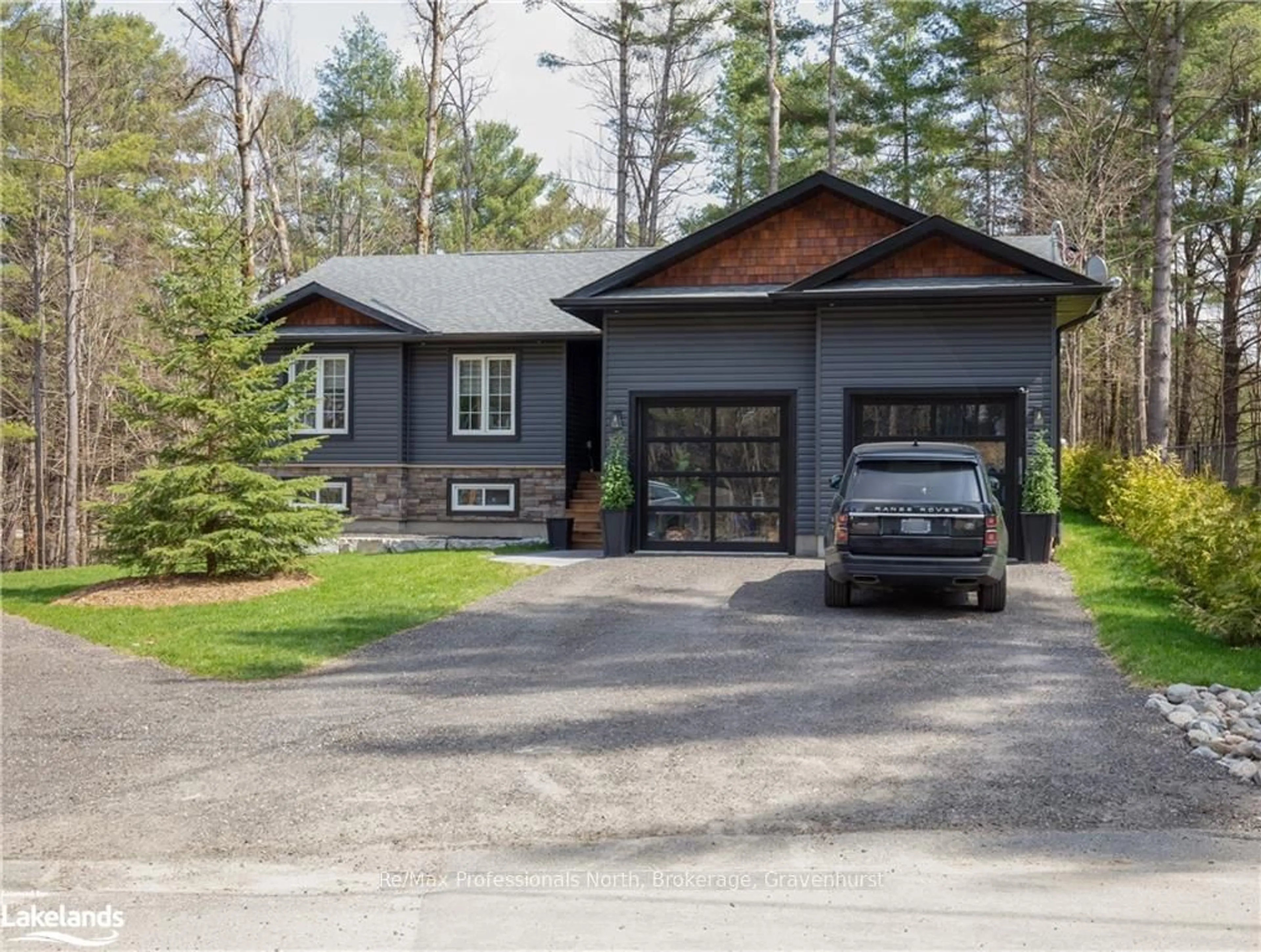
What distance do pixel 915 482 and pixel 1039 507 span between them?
476 centimetres

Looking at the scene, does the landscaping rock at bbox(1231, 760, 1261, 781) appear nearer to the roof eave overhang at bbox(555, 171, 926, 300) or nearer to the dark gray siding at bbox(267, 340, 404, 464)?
the roof eave overhang at bbox(555, 171, 926, 300)

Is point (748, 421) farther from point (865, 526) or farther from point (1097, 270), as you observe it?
point (865, 526)

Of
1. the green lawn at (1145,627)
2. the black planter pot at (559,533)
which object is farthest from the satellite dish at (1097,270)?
the black planter pot at (559,533)

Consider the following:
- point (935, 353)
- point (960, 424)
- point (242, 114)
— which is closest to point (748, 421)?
point (935, 353)

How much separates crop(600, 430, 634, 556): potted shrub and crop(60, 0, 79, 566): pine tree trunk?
14.6 m

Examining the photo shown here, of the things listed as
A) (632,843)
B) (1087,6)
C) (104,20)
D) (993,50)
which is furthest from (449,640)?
(104,20)

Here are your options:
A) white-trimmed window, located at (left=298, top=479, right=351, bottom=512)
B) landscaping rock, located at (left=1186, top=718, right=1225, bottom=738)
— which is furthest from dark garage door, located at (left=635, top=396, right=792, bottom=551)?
landscaping rock, located at (left=1186, top=718, right=1225, bottom=738)

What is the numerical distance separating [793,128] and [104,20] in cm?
2049

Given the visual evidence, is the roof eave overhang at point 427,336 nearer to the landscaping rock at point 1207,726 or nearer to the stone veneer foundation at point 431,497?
the stone veneer foundation at point 431,497

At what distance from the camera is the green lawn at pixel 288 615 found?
34.3 feet

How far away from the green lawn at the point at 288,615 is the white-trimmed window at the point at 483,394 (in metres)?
3.68

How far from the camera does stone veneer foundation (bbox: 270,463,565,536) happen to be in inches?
789

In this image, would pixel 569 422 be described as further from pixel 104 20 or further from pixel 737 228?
pixel 104 20

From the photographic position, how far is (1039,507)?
1543 cm
